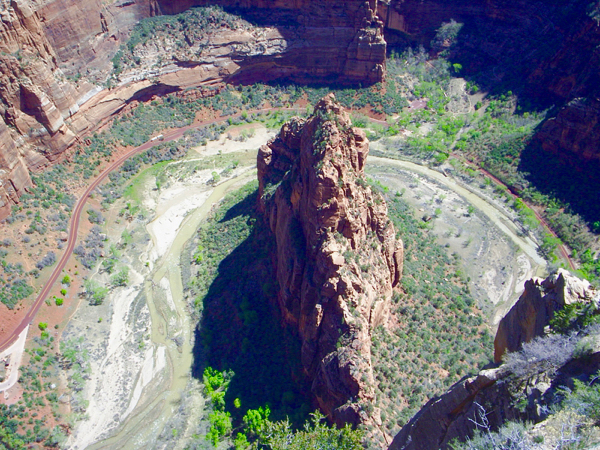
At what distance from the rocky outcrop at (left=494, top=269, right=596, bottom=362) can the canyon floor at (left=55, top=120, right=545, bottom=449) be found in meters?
21.2

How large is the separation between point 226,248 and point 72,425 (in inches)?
1048

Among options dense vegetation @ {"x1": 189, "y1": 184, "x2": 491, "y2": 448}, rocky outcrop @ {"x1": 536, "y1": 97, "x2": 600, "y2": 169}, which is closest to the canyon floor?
dense vegetation @ {"x1": 189, "y1": 184, "x2": 491, "y2": 448}

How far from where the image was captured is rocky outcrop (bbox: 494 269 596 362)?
25.7 m

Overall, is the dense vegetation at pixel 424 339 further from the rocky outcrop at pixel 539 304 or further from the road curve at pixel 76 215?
the road curve at pixel 76 215

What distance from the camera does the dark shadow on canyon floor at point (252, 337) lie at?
140 ft

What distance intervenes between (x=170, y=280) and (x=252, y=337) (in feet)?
62.7

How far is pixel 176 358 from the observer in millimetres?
51562

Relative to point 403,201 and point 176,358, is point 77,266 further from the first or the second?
point 403,201

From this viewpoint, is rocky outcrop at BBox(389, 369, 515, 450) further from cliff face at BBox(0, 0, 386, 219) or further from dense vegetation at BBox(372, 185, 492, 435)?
cliff face at BBox(0, 0, 386, 219)

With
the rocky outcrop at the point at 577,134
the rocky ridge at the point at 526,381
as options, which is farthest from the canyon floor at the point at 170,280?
the rocky ridge at the point at 526,381

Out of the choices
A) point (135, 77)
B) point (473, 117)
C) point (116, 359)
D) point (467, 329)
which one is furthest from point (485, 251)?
point (135, 77)

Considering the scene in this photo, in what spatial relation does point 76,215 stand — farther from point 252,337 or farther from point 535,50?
point 535,50

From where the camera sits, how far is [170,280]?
2424 inches

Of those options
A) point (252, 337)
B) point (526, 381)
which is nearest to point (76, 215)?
point (252, 337)
